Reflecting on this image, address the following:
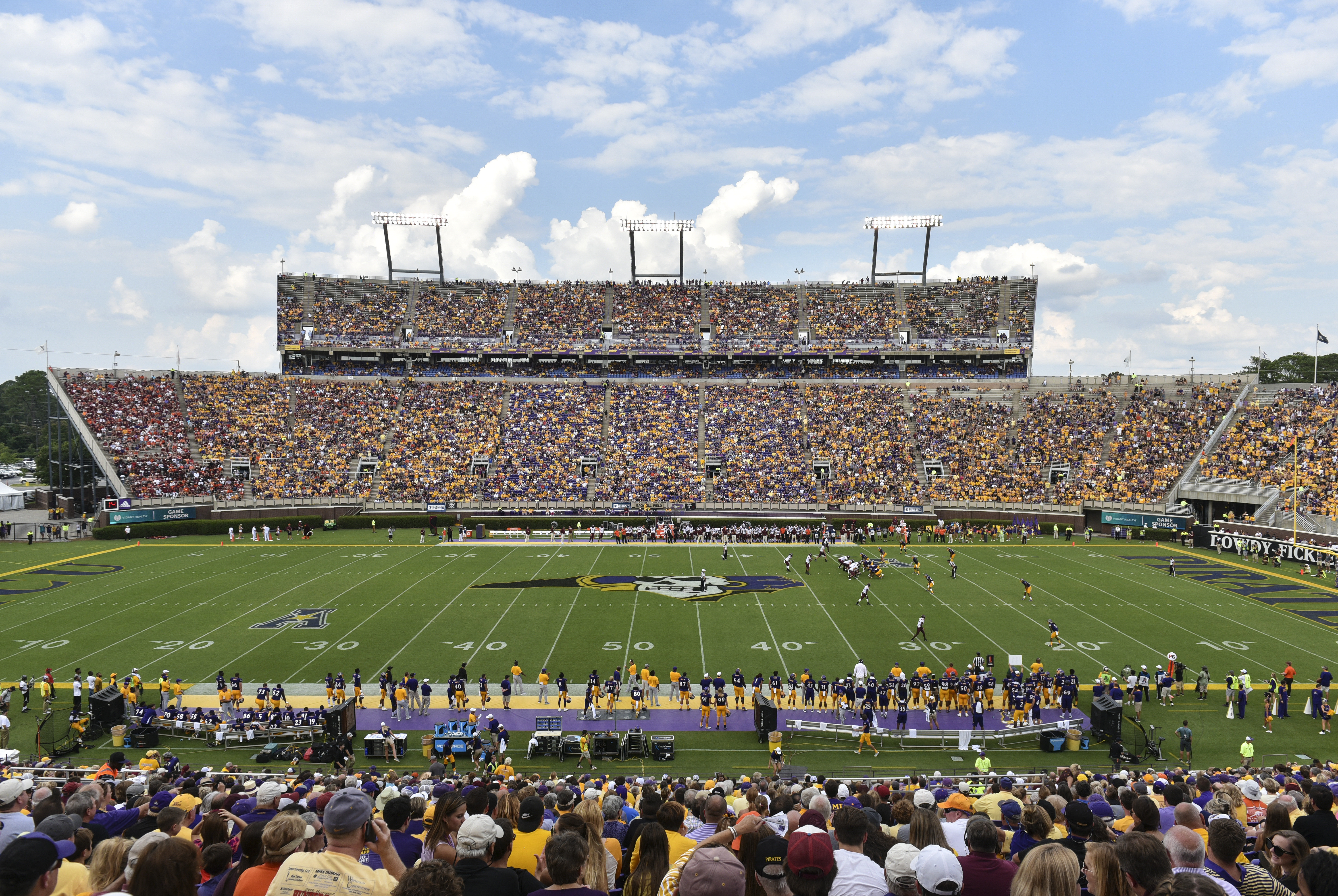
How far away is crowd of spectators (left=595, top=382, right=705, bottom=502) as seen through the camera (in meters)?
51.0

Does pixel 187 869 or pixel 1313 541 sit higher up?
pixel 187 869

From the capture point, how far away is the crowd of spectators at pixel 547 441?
51.0m

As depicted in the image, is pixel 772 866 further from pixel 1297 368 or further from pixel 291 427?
pixel 1297 368

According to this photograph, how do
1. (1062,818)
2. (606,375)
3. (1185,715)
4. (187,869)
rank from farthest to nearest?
(606,375) < (1185,715) < (1062,818) < (187,869)

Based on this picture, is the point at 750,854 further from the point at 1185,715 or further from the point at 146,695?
the point at 146,695

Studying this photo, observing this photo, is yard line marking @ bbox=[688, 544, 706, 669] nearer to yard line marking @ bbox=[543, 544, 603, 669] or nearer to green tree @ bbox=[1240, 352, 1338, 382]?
yard line marking @ bbox=[543, 544, 603, 669]

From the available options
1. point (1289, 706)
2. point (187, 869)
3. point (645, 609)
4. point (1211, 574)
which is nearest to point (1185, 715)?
point (1289, 706)

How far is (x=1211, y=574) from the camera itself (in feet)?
113

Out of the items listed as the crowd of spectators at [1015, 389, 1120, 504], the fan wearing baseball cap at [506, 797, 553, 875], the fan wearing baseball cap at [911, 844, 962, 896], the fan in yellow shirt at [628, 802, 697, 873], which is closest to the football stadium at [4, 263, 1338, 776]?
the crowd of spectators at [1015, 389, 1120, 504]

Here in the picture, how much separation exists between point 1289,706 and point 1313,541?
23903mm

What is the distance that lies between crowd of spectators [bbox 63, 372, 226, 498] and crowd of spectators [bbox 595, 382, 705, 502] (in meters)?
27.4

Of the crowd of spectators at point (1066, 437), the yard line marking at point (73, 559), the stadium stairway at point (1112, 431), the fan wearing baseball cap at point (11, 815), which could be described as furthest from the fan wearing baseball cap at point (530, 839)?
the stadium stairway at point (1112, 431)

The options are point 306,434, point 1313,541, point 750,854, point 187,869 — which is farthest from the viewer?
point 306,434

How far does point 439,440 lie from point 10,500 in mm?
36198
